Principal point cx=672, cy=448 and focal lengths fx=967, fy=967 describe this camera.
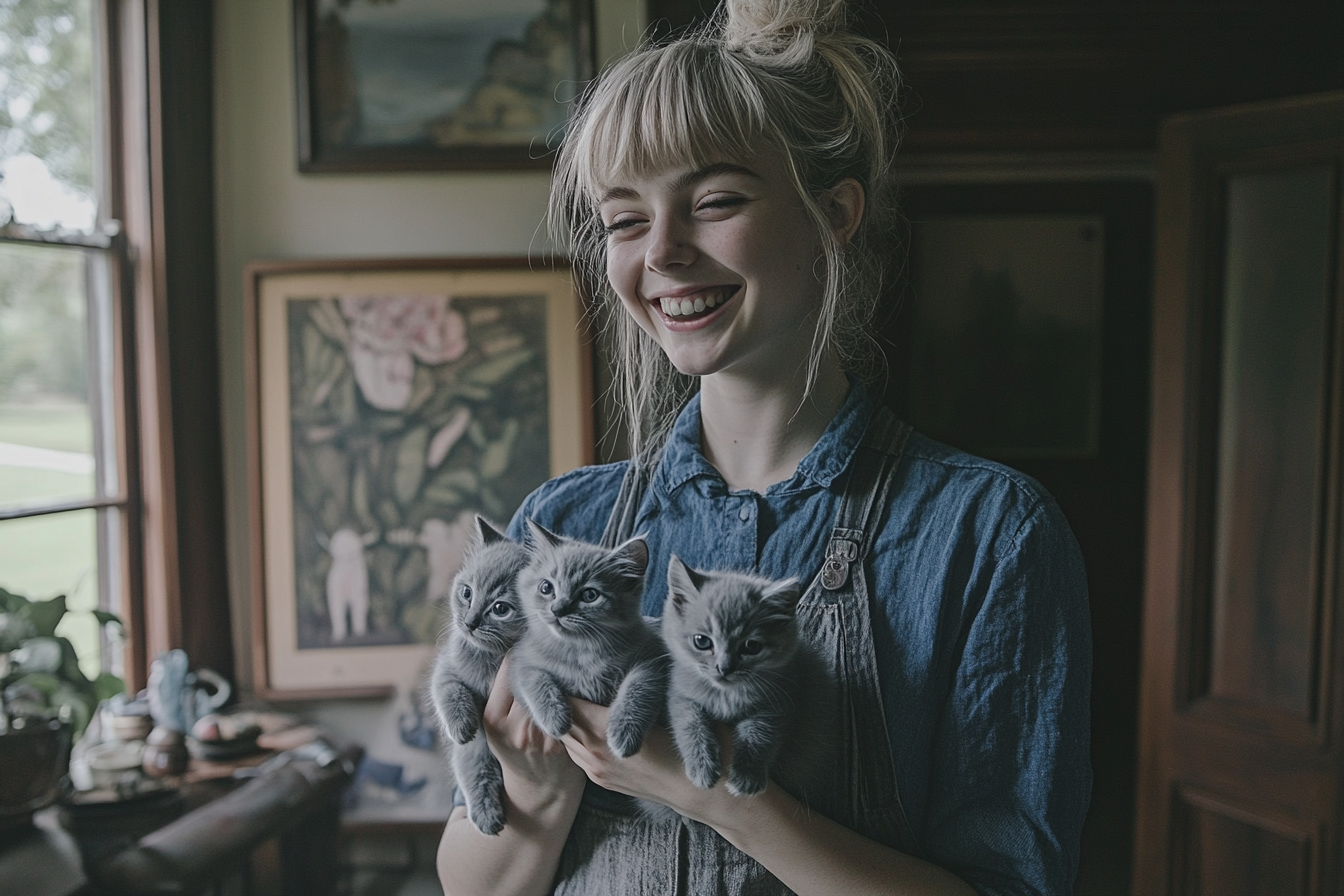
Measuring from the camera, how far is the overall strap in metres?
0.90

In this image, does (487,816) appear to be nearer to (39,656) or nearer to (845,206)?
(845,206)

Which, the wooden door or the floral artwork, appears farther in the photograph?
the floral artwork

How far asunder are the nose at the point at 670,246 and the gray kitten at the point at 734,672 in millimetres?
267

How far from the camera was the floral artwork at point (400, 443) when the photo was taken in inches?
91.7

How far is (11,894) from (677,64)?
5.24 feet

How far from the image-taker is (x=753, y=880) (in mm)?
868

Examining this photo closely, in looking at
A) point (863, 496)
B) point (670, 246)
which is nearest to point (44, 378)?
point (670, 246)

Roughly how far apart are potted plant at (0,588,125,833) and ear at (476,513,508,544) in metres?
1.25

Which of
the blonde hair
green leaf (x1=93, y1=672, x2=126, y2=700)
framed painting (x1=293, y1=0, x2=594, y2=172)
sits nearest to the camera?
the blonde hair

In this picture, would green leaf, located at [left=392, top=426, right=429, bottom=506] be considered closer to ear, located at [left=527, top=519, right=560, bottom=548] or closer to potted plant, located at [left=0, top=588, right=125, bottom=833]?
potted plant, located at [left=0, top=588, right=125, bottom=833]

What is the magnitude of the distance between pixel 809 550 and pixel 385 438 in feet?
5.42

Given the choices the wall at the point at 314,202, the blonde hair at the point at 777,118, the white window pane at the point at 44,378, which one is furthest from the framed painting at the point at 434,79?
the blonde hair at the point at 777,118

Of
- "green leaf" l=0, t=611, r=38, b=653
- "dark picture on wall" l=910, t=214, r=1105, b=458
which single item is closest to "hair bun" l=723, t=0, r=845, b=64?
"green leaf" l=0, t=611, r=38, b=653

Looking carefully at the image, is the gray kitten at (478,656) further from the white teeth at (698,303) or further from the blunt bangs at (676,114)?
the blunt bangs at (676,114)
